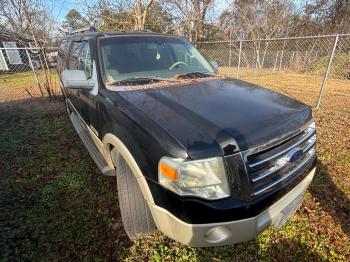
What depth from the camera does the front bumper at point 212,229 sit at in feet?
5.47

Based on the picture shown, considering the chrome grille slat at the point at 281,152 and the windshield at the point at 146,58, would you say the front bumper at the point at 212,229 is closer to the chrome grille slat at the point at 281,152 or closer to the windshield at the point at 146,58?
the chrome grille slat at the point at 281,152

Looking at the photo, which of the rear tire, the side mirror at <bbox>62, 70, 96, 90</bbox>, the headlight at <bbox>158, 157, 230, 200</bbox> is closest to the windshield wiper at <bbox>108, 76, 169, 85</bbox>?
the side mirror at <bbox>62, 70, 96, 90</bbox>

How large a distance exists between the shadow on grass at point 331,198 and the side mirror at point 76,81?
3091mm

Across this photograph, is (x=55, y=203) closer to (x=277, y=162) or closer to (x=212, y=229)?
(x=212, y=229)

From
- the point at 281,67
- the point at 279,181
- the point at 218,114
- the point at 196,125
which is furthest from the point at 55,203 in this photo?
the point at 281,67

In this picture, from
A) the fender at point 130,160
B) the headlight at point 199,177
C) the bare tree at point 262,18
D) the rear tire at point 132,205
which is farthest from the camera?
the bare tree at point 262,18

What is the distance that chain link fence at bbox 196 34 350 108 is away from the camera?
10.8 m

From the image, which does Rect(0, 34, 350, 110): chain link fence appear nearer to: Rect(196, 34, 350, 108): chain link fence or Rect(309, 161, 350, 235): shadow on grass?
Rect(196, 34, 350, 108): chain link fence

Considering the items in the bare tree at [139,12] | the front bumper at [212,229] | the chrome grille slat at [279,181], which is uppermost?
the bare tree at [139,12]

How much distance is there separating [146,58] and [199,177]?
1994 millimetres

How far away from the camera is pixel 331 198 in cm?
304

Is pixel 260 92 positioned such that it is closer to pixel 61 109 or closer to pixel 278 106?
pixel 278 106

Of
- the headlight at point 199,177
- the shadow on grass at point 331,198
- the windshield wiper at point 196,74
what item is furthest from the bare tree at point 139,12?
the headlight at point 199,177

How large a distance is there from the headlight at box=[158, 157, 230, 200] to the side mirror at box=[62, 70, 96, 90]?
163 cm
